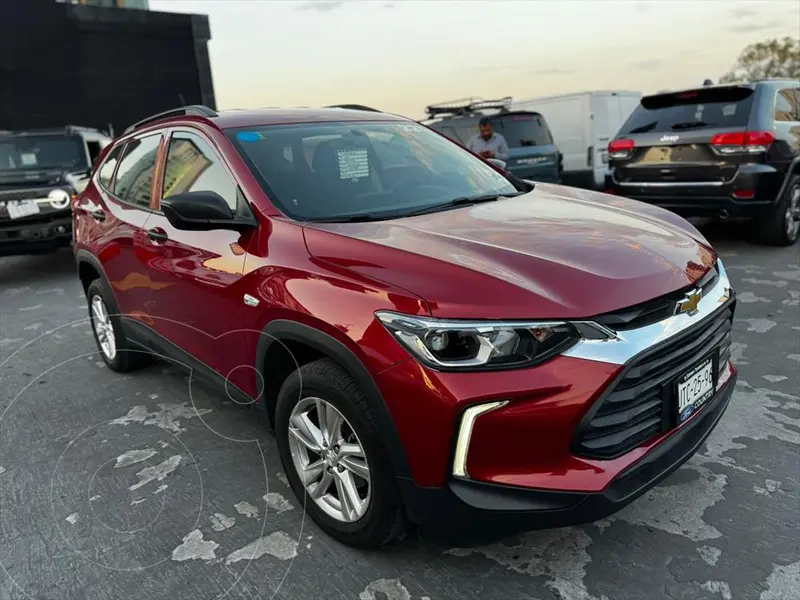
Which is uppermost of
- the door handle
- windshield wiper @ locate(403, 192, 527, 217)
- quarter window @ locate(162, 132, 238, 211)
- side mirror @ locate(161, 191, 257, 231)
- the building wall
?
the building wall

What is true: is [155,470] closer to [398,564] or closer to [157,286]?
[157,286]

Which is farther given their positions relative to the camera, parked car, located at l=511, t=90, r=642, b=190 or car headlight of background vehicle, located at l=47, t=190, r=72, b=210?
parked car, located at l=511, t=90, r=642, b=190

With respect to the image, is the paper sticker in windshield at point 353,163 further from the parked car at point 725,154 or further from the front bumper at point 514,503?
the parked car at point 725,154

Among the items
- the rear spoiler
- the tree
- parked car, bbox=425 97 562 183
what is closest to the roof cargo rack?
parked car, bbox=425 97 562 183

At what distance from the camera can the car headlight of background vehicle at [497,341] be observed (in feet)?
6.48

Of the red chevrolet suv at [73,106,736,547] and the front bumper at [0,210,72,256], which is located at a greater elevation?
the red chevrolet suv at [73,106,736,547]

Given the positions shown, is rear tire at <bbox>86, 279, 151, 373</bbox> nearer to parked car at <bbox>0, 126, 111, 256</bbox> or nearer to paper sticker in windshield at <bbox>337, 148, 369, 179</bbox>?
paper sticker in windshield at <bbox>337, 148, 369, 179</bbox>

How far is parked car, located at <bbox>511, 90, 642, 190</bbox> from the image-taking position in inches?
518

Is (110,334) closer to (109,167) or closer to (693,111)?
(109,167)

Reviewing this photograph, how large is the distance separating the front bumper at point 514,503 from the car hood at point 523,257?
53cm

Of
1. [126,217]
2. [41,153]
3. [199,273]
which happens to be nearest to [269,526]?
[199,273]

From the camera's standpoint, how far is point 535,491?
2.00 metres

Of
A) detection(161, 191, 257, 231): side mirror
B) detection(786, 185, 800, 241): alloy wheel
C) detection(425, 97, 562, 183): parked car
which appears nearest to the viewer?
detection(161, 191, 257, 231): side mirror

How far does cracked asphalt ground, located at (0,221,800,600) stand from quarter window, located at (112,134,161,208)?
1248mm
